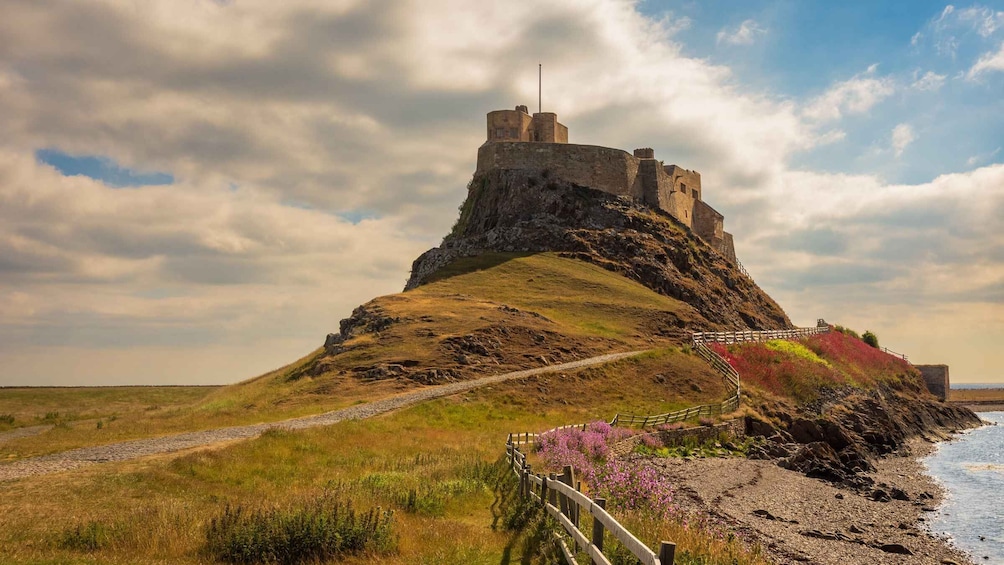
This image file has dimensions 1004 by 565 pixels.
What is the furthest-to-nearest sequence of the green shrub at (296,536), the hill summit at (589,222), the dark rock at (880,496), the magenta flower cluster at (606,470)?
the hill summit at (589,222), the dark rock at (880,496), the magenta flower cluster at (606,470), the green shrub at (296,536)

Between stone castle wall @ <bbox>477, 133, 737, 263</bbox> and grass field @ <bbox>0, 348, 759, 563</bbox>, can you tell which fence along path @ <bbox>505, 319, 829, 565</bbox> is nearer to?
grass field @ <bbox>0, 348, 759, 563</bbox>

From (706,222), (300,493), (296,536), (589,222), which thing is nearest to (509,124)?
(589,222)

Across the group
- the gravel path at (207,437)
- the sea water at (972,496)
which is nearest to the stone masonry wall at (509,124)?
the gravel path at (207,437)

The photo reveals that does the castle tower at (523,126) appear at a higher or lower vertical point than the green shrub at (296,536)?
higher

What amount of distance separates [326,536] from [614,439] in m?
22.5

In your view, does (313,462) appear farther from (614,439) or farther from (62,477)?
(614,439)

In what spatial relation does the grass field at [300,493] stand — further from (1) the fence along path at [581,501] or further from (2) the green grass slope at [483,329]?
(2) the green grass slope at [483,329]

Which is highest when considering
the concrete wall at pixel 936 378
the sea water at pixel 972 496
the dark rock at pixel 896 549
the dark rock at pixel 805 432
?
the concrete wall at pixel 936 378

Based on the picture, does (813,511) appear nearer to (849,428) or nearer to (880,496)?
(880,496)

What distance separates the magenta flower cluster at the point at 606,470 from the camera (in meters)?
18.2

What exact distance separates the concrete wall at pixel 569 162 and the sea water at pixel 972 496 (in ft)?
158

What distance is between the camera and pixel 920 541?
23000 millimetres

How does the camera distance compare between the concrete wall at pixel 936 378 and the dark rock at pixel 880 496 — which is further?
the concrete wall at pixel 936 378

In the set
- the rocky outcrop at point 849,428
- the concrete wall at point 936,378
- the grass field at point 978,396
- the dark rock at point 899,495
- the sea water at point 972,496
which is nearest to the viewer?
the sea water at point 972,496
